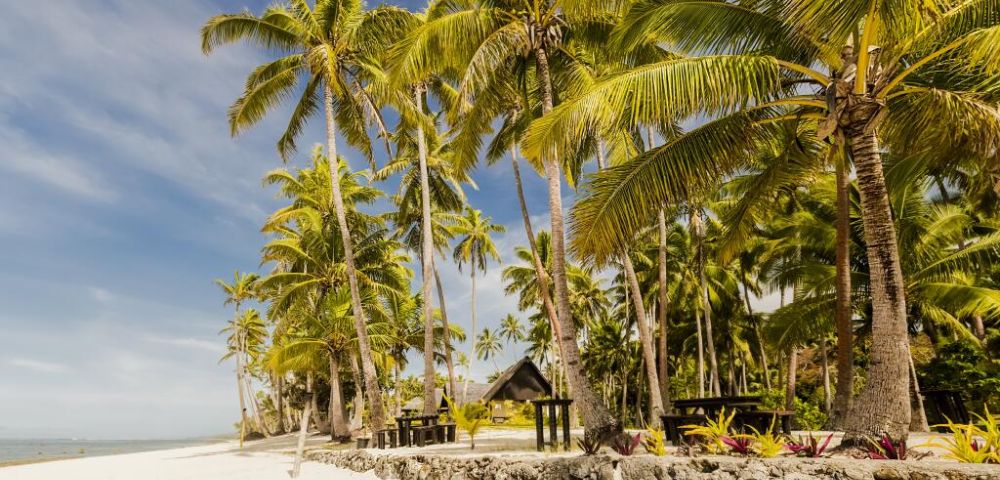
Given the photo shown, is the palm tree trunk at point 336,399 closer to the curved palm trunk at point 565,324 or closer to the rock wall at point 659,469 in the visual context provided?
the rock wall at point 659,469

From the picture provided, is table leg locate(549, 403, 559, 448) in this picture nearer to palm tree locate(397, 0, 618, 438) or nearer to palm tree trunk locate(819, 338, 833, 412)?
palm tree locate(397, 0, 618, 438)

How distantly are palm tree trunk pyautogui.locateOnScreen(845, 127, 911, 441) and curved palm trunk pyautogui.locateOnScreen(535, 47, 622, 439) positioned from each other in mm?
3429

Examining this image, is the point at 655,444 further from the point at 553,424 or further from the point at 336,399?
the point at 336,399

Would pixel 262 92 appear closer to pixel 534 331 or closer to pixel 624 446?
pixel 624 446

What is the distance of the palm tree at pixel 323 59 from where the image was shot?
14523mm

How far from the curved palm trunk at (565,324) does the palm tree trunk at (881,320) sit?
3429mm

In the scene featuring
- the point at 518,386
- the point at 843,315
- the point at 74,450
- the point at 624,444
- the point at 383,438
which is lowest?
the point at 74,450

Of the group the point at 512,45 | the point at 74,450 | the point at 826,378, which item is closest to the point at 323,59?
the point at 512,45

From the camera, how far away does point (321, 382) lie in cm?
2923

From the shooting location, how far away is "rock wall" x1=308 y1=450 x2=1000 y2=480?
14.9 ft

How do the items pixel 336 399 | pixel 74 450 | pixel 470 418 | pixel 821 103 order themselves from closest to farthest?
pixel 821 103 < pixel 470 418 < pixel 336 399 < pixel 74 450

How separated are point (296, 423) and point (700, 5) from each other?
4474 cm

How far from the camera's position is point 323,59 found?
45.4 ft

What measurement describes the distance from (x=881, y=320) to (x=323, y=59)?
1293 centimetres
